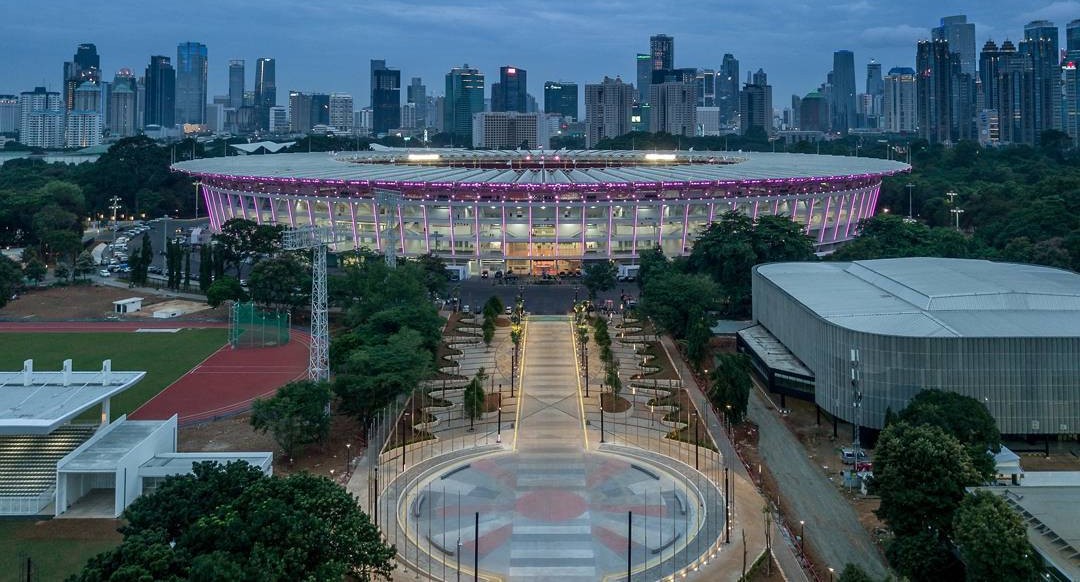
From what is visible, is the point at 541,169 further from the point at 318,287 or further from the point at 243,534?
the point at 243,534

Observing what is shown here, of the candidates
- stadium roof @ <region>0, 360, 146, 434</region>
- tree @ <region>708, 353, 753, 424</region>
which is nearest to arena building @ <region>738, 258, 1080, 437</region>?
tree @ <region>708, 353, 753, 424</region>

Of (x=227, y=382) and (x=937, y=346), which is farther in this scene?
(x=227, y=382)

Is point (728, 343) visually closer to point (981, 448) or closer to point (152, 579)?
point (981, 448)

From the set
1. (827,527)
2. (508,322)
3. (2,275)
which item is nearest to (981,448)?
(827,527)

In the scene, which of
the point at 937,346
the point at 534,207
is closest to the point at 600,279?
the point at 534,207

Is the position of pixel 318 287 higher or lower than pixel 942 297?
higher

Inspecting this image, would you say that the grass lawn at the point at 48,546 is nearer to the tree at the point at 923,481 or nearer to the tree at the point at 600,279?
the tree at the point at 923,481

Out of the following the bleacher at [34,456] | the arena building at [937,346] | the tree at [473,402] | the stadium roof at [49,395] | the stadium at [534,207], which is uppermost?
the stadium at [534,207]

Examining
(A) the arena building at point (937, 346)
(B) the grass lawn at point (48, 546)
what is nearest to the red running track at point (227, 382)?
(B) the grass lawn at point (48, 546)
